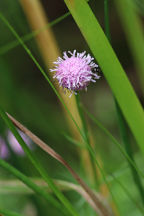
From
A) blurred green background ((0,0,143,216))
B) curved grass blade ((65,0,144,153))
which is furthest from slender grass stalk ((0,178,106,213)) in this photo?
curved grass blade ((65,0,144,153))

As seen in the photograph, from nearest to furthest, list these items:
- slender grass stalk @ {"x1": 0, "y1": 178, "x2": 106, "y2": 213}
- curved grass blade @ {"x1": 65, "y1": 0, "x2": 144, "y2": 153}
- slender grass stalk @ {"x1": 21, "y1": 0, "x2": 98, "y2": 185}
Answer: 1. curved grass blade @ {"x1": 65, "y1": 0, "x2": 144, "y2": 153}
2. slender grass stalk @ {"x1": 0, "y1": 178, "x2": 106, "y2": 213}
3. slender grass stalk @ {"x1": 21, "y1": 0, "x2": 98, "y2": 185}

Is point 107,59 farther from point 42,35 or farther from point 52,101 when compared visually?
point 52,101

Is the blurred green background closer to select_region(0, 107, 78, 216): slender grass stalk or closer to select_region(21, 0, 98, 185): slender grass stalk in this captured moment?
select_region(21, 0, 98, 185): slender grass stalk

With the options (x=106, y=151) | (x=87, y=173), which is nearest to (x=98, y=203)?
(x=87, y=173)

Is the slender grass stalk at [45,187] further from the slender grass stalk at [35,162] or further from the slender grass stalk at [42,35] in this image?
the slender grass stalk at [42,35]

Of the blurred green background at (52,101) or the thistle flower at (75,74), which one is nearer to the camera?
the thistle flower at (75,74)

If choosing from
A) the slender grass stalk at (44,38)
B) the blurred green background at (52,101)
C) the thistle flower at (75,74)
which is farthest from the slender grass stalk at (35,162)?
the slender grass stalk at (44,38)

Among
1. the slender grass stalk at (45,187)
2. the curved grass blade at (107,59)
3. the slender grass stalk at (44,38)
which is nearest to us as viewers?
the curved grass blade at (107,59)

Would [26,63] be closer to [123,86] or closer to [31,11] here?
[31,11]

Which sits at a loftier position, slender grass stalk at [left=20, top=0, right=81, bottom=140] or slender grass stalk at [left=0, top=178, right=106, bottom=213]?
slender grass stalk at [left=20, top=0, right=81, bottom=140]
